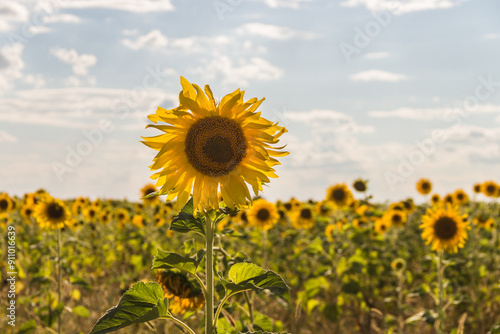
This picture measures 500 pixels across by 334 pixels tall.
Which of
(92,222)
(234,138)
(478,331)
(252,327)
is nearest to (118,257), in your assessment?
(92,222)

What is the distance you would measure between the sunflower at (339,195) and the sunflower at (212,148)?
6.81 m

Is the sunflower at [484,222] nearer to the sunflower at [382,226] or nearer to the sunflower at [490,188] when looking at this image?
A: the sunflower at [490,188]

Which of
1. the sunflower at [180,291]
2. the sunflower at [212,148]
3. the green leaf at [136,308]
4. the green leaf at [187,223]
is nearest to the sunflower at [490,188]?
the sunflower at [180,291]

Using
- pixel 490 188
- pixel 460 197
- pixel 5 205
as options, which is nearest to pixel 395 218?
pixel 460 197

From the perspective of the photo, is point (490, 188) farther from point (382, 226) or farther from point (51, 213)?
point (51, 213)

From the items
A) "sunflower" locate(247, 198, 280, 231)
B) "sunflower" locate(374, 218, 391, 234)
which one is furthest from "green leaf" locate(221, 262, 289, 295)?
"sunflower" locate(374, 218, 391, 234)

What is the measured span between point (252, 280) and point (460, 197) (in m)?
10.7

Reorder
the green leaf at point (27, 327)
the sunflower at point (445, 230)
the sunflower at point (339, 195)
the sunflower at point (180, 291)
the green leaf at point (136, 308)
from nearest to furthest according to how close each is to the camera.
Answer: the green leaf at point (136, 308) < the sunflower at point (180, 291) < the green leaf at point (27, 327) < the sunflower at point (445, 230) < the sunflower at point (339, 195)

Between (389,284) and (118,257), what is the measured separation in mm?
4970

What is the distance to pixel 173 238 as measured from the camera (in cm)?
1055

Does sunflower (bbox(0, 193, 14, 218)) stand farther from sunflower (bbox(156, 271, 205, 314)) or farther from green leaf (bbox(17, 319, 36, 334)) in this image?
sunflower (bbox(156, 271, 205, 314))

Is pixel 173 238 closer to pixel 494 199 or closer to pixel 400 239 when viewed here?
pixel 400 239

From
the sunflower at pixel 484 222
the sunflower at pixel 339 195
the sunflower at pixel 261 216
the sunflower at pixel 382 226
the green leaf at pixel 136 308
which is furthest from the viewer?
the sunflower at pixel 484 222

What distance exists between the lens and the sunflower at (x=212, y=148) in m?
2.11
